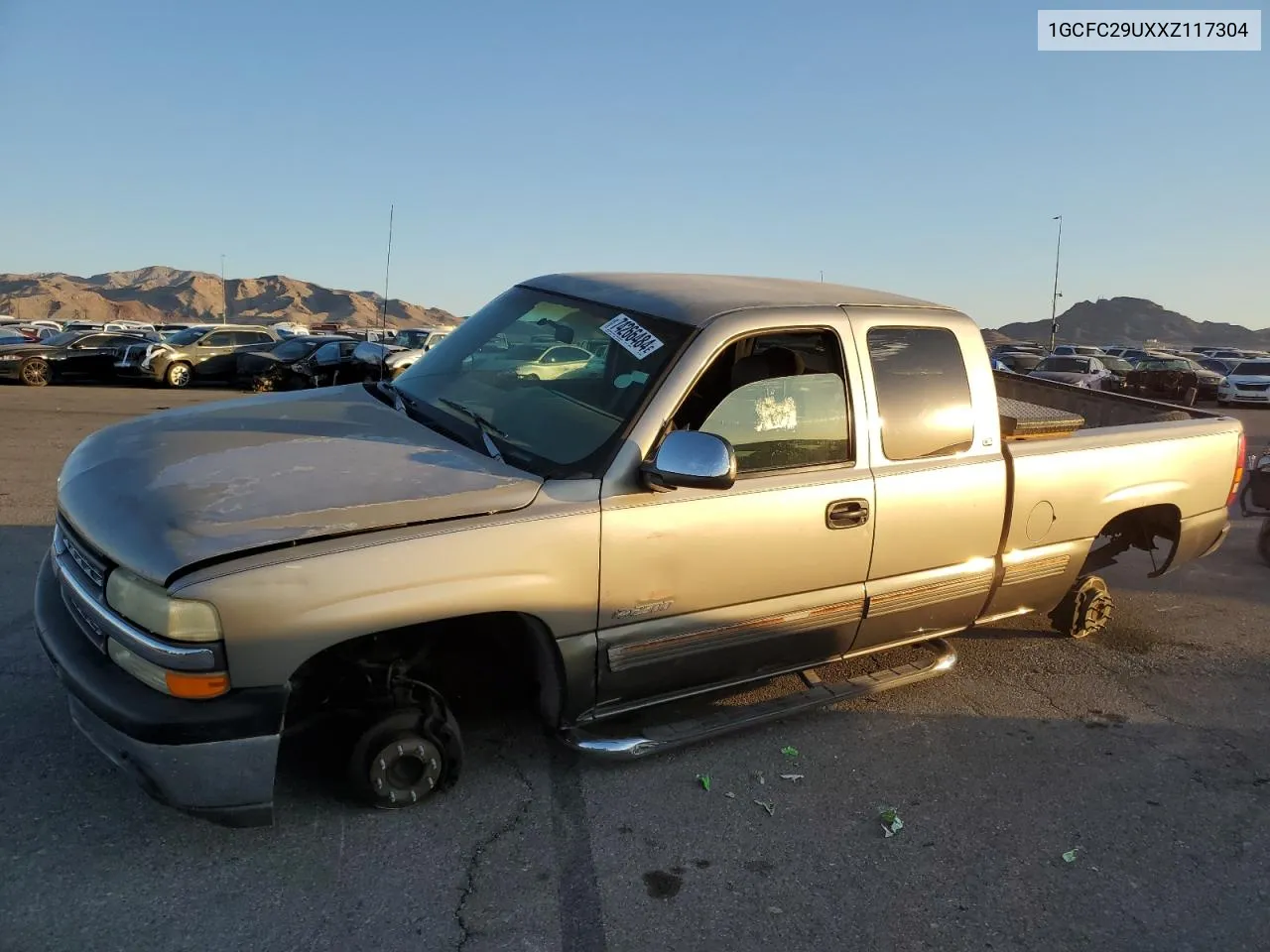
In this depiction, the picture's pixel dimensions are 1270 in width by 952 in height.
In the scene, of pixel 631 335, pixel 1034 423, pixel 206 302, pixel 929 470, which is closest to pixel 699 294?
pixel 631 335

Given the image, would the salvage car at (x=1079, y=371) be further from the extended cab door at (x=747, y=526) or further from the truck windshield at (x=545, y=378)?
the truck windshield at (x=545, y=378)

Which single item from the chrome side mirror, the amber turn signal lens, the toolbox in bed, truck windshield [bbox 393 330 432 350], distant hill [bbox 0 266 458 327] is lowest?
the amber turn signal lens

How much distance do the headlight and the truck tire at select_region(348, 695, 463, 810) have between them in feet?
2.33

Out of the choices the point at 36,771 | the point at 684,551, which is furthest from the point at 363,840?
the point at 684,551

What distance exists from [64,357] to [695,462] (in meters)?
21.6

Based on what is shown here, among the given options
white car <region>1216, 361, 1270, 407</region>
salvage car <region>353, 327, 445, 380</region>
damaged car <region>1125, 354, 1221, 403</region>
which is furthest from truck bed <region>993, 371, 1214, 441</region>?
white car <region>1216, 361, 1270, 407</region>

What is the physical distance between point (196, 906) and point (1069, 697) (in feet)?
12.5

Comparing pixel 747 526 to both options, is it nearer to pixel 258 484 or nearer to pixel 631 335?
pixel 631 335

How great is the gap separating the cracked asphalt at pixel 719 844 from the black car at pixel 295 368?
1915 centimetres

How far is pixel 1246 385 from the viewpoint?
91.0 feet

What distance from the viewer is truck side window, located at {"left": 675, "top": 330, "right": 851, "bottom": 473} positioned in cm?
351

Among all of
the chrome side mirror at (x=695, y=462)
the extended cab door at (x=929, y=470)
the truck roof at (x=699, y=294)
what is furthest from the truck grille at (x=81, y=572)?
the extended cab door at (x=929, y=470)

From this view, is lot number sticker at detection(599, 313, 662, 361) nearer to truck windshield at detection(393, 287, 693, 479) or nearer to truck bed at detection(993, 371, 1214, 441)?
truck windshield at detection(393, 287, 693, 479)

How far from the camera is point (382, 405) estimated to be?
3982 millimetres
